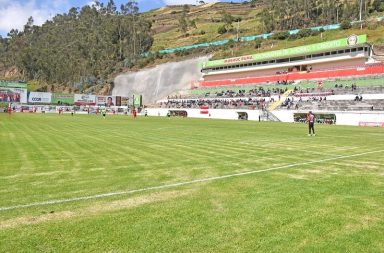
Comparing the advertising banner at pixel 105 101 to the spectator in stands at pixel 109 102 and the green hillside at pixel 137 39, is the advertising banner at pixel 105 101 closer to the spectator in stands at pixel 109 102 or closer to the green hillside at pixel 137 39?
A: the spectator in stands at pixel 109 102

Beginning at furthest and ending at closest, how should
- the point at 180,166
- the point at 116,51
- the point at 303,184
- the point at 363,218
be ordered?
1. the point at 116,51
2. the point at 180,166
3. the point at 303,184
4. the point at 363,218

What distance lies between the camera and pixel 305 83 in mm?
79938

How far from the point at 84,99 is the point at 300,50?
61987 millimetres

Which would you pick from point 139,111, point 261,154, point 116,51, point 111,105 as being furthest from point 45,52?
point 261,154

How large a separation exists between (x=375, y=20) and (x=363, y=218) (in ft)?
377

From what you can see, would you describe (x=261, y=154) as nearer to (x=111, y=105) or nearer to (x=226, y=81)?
(x=226, y=81)

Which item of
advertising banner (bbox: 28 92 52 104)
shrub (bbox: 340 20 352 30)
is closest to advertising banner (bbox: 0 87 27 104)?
advertising banner (bbox: 28 92 52 104)

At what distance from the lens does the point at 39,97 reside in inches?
4385

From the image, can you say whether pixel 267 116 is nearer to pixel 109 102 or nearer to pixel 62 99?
pixel 109 102

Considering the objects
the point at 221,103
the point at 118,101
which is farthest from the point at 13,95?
the point at 221,103

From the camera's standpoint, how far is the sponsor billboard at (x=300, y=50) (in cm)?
8194

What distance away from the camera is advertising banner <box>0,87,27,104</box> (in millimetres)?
106125

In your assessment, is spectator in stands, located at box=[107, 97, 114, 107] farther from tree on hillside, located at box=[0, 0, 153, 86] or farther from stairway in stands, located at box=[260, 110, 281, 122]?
stairway in stands, located at box=[260, 110, 281, 122]

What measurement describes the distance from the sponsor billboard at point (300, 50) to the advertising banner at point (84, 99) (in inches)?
1362
